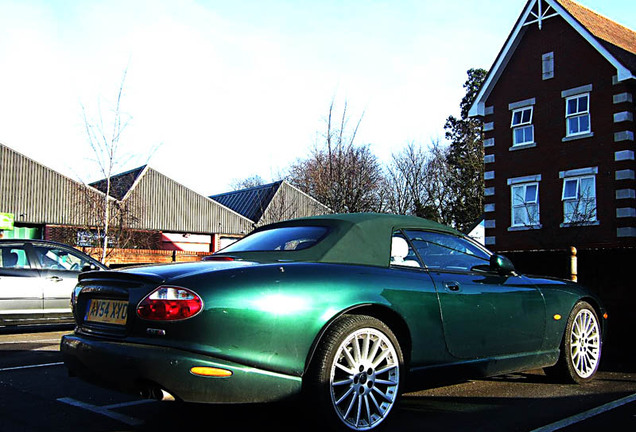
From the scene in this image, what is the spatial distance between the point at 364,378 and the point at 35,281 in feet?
25.0

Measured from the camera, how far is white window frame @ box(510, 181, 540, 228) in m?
22.1

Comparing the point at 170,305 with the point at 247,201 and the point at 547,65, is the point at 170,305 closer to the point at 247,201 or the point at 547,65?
the point at 547,65

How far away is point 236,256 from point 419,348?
1462 millimetres

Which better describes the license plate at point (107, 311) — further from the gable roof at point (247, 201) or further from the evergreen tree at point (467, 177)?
the gable roof at point (247, 201)

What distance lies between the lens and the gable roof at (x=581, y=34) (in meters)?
20.3

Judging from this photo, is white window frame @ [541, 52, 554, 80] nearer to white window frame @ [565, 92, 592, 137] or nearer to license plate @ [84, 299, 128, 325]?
white window frame @ [565, 92, 592, 137]

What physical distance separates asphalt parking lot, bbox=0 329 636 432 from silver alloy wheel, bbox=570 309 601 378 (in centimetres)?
17

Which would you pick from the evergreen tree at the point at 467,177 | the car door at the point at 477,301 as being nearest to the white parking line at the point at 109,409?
the car door at the point at 477,301

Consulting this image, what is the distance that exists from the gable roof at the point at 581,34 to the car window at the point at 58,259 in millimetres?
17313

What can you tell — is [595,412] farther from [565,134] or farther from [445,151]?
[445,151]

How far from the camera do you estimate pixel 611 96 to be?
66.5ft

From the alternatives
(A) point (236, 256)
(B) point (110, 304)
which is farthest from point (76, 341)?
(A) point (236, 256)

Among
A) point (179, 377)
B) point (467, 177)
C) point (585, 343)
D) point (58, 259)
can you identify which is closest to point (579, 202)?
point (585, 343)

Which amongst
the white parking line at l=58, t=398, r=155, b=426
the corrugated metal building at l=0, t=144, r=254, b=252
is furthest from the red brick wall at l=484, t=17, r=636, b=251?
the white parking line at l=58, t=398, r=155, b=426
